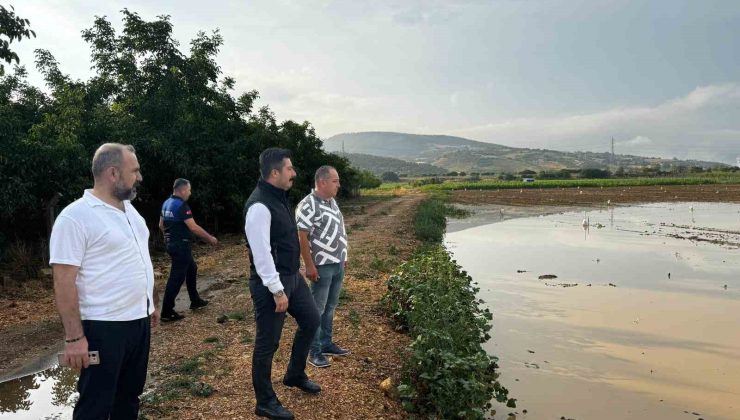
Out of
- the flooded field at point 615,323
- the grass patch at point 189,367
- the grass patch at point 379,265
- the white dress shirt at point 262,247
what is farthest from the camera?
the grass patch at point 379,265

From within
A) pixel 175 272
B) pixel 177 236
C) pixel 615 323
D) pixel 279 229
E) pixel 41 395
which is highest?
pixel 279 229

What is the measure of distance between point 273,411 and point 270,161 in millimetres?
2060

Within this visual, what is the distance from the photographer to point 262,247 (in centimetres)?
380

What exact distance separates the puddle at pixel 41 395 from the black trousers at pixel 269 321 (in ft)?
6.53

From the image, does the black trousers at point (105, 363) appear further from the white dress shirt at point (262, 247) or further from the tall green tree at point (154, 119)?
the tall green tree at point (154, 119)

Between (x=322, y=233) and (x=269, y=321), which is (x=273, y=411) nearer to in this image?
(x=269, y=321)

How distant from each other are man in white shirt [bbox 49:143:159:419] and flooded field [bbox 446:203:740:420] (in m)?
4.36

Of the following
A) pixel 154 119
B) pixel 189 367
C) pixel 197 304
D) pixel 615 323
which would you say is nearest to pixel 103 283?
pixel 189 367

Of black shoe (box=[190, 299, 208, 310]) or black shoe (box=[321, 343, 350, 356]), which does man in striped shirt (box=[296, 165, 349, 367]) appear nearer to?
black shoe (box=[321, 343, 350, 356])

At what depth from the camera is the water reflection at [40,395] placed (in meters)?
4.71

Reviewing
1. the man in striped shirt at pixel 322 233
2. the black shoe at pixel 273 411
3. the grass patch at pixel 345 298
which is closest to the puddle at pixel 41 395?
the black shoe at pixel 273 411

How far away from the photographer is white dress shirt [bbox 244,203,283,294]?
149 inches

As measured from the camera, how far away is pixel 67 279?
265 cm

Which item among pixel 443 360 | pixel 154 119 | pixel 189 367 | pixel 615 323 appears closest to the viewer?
pixel 443 360
